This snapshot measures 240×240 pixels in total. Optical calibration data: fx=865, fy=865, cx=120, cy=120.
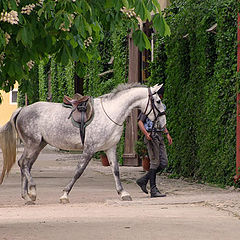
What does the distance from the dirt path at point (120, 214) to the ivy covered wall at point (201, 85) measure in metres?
0.62

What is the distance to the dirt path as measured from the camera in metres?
9.63

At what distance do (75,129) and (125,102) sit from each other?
3.13 feet

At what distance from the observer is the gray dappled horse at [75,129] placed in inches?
560

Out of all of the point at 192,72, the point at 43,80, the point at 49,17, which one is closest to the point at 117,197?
the point at 192,72

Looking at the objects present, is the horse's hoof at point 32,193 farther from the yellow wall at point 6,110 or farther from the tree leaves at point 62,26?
the yellow wall at point 6,110

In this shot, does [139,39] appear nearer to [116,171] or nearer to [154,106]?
[154,106]

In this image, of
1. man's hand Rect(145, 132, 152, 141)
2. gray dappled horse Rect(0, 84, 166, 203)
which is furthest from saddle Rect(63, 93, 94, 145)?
man's hand Rect(145, 132, 152, 141)

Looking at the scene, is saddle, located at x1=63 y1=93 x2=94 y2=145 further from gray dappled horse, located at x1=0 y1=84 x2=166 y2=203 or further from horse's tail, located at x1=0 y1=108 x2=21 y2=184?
horse's tail, located at x1=0 y1=108 x2=21 y2=184

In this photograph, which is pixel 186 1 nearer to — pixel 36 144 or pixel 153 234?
pixel 36 144

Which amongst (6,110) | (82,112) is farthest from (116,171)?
(6,110)

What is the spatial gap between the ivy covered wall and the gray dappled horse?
218 cm

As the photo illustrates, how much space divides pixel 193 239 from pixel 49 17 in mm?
2762

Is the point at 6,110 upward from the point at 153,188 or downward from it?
upward

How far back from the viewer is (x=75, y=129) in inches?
570
